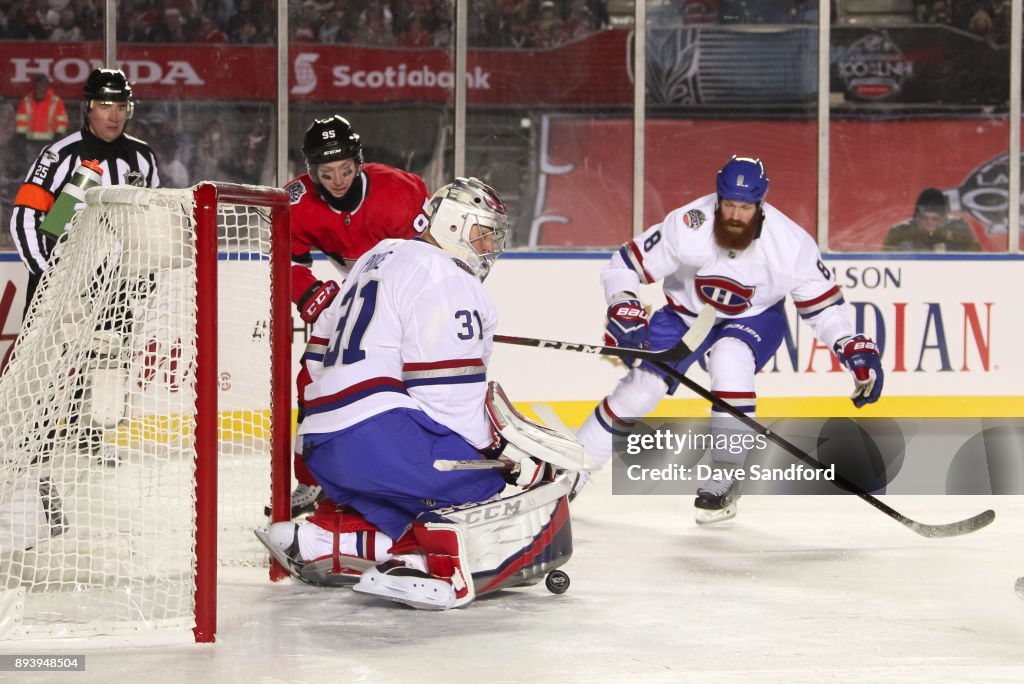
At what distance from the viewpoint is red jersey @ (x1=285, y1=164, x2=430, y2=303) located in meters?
4.06

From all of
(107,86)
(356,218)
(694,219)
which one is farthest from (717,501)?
(107,86)

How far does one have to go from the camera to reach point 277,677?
2.52 m

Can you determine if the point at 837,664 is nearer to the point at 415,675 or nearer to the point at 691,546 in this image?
the point at 415,675

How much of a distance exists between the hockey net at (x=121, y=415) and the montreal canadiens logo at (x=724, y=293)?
53.0 inches

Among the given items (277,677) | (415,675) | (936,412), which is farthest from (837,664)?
(936,412)

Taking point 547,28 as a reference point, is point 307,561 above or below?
below

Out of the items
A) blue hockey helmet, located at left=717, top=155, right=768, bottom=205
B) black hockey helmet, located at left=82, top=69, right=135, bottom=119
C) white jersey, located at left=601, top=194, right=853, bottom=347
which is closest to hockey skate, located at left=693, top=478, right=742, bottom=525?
white jersey, located at left=601, top=194, right=853, bottom=347

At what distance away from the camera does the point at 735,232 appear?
427 centimetres

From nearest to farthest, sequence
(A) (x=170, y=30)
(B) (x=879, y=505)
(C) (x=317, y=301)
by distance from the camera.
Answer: (C) (x=317, y=301)
(B) (x=879, y=505)
(A) (x=170, y=30)

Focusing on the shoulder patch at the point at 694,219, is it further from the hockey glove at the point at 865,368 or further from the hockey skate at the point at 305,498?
the hockey skate at the point at 305,498

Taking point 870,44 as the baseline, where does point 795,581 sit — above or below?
below

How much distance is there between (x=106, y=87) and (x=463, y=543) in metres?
1.78

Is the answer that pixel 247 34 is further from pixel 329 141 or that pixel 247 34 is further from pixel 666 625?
pixel 666 625

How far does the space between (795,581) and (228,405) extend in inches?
75.9
